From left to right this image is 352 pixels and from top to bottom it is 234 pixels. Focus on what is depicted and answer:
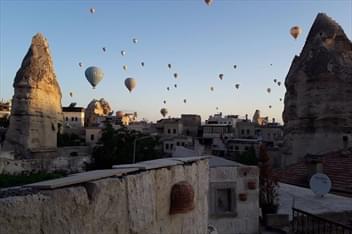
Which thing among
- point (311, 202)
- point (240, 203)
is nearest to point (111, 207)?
point (240, 203)

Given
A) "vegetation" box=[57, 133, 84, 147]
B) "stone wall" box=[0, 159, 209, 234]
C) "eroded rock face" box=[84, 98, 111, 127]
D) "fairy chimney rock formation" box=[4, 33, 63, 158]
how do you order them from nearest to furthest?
"stone wall" box=[0, 159, 209, 234] < "fairy chimney rock formation" box=[4, 33, 63, 158] < "vegetation" box=[57, 133, 84, 147] < "eroded rock face" box=[84, 98, 111, 127]

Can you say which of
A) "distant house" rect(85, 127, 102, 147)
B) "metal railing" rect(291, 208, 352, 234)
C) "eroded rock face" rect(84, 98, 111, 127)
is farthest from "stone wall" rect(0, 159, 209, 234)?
"eroded rock face" rect(84, 98, 111, 127)

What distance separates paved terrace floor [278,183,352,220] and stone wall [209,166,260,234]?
828mm

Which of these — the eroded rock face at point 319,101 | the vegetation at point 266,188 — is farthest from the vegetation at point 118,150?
the vegetation at point 266,188

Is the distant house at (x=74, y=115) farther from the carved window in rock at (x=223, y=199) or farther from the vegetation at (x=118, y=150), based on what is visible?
the carved window in rock at (x=223, y=199)

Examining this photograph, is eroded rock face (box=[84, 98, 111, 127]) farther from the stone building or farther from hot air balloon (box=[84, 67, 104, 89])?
the stone building

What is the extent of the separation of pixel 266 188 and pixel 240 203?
0.96 meters

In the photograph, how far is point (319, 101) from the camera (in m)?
39.4

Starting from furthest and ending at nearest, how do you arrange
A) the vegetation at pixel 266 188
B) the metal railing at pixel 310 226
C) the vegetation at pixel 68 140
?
the vegetation at pixel 68 140
the vegetation at pixel 266 188
the metal railing at pixel 310 226

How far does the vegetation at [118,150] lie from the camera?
38562 mm

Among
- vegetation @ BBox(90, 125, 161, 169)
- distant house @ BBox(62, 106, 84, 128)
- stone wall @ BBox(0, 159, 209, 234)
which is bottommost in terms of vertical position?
vegetation @ BBox(90, 125, 161, 169)

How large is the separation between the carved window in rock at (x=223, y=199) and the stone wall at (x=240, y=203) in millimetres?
34


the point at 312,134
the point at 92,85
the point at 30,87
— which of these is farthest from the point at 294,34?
the point at 30,87

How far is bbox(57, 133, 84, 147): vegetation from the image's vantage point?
54.1 meters
